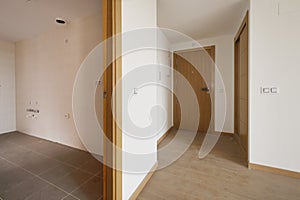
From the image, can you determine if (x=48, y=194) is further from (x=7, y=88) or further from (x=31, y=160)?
(x=7, y=88)

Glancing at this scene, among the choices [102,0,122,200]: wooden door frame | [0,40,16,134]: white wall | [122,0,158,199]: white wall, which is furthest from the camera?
[0,40,16,134]: white wall

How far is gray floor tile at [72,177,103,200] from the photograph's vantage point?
1293 mm

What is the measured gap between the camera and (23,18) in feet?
7.09

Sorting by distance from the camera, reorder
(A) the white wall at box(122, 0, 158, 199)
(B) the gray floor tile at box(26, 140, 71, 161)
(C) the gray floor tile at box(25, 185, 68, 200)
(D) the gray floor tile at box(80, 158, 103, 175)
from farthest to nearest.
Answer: (B) the gray floor tile at box(26, 140, 71, 161)
(D) the gray floor tile at box(80, 158, 103, 175)
(C) the gray floor tile at box(25, 185, 68, 200)
(A) the white wall at box(122, 0, 158, 199)

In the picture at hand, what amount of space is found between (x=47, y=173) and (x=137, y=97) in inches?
59.1

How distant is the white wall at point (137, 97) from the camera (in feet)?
3.78

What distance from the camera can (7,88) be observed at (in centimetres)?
316

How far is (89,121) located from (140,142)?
1161 millimetres

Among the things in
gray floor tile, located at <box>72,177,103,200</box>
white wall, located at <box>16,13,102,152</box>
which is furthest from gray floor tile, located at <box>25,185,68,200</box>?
white wall, located at <box>16,13,102,152</box>

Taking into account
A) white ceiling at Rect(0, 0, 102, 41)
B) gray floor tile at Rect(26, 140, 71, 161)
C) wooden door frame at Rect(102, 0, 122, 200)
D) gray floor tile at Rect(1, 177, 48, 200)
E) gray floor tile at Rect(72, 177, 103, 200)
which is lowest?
gray floor tile at Rect(72, 177, 103, 200)

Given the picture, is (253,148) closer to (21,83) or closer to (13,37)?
(21,83)

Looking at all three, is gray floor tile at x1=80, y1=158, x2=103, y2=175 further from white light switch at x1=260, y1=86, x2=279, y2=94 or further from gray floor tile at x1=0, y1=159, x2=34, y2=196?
white light switch at x1=260, y1=86, x2=279, y2=94

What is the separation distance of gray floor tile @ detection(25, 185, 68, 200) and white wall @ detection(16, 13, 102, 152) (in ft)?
3.04

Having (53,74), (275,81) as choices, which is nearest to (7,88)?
(53,74)
